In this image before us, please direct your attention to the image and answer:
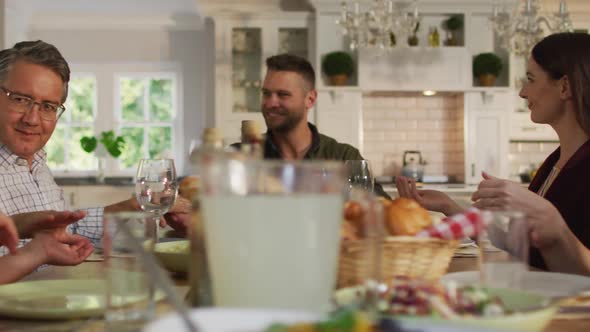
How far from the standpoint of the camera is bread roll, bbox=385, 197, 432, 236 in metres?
0.85

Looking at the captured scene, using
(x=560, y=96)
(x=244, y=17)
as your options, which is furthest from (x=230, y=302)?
(x=244, y=17)

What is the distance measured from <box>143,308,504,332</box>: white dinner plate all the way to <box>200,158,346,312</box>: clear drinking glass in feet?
0.17

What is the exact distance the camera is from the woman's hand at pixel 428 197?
1730 mm

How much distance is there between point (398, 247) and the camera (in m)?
0.83

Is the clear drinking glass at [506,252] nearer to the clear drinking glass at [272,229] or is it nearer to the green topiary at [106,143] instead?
the clear drinking glass at [272,229]

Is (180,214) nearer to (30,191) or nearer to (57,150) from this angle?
(30,191)

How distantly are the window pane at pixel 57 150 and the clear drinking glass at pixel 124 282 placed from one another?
6.50m

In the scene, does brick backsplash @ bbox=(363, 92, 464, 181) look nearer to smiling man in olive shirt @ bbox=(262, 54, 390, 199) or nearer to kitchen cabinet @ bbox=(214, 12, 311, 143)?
kitchen cabinet @ bbox=(214, 12, 311, 143)

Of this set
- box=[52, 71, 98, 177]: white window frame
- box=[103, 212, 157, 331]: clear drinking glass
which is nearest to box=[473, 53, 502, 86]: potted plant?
box=[52, 71, 98, 177]: white window frame

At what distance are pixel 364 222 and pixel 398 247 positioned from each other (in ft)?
0.81

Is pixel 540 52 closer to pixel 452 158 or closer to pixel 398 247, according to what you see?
pixel 398 247

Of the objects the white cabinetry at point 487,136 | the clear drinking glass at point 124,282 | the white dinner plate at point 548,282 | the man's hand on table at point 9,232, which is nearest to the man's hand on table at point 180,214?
the man's hand on table at point 9,232

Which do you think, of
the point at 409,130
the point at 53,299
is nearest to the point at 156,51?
the point at 409,130

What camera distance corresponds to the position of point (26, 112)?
177 centimetres
